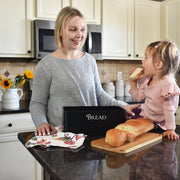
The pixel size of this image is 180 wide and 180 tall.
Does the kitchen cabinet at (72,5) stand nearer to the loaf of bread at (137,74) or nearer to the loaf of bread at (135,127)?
the loaf of bread at (137,74)

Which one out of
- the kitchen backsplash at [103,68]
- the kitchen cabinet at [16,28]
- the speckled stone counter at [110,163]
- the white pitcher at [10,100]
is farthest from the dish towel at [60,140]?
the kitchen backsplash at [103,68]

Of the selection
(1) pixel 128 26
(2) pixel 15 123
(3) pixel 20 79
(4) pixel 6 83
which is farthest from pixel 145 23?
(2) pixel 15 123

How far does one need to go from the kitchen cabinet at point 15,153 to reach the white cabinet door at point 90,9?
4.40 ft

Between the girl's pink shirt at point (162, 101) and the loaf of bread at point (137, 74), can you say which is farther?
the loaf of bread at point (137, 74)

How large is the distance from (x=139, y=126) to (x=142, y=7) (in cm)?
261

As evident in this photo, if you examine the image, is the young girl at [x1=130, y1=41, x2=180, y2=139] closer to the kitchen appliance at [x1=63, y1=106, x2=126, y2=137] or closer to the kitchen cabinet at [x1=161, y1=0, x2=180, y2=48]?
the kitchen appliance at [x1=63, y1=106, x2=126, y2=137]

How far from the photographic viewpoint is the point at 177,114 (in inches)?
118

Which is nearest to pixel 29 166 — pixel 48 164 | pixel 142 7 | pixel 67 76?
pixel 67 76

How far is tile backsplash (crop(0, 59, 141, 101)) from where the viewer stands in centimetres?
285

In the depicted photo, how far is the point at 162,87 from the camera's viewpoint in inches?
43.5

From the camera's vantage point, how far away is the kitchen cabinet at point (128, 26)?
9.96 feet

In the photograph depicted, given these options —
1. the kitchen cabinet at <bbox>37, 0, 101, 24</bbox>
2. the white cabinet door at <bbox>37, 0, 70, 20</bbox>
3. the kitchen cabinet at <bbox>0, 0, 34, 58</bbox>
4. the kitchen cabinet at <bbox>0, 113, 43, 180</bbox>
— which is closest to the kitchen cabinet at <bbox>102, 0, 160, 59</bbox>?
the kitchen cabinet at <bbox>37, 0, 101, 24</bbox>

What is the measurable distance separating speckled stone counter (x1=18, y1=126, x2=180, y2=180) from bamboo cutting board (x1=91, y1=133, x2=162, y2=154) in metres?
0.02

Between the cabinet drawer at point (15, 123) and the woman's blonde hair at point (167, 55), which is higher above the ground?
the woman's blonde hair at point (167, 55)
